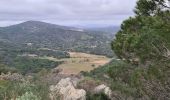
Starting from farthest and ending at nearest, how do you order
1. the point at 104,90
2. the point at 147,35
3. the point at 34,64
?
1. the point at 34,64
2. the point at 104,90
3. the point at 147,35

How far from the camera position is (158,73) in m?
13.8

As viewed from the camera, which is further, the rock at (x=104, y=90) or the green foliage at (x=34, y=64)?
the green foliage at (x=34, y=64)

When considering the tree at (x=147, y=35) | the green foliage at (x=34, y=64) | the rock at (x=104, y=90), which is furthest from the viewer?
the green foliage at (x=34, y=64)

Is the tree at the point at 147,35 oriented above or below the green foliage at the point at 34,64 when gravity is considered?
above

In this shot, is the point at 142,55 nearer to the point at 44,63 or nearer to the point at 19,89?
the point at 19,89

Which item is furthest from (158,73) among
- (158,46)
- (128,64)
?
(128,64)

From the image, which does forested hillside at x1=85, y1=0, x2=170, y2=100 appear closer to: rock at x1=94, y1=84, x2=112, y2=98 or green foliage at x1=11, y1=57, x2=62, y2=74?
rock at x1=94, y1=84, x2=112, y2=98

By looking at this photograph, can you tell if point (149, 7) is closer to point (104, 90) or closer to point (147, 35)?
point (147, 35)

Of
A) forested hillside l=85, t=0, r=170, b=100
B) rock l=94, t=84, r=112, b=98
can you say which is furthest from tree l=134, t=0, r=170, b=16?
rock l=94, t=84, r=112, b=98

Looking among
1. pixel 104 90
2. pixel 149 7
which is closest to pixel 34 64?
pixel 104 90

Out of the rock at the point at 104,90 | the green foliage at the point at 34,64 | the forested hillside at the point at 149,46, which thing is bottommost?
the green foliage at the point at 34,64

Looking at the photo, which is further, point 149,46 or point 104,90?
point 104,90

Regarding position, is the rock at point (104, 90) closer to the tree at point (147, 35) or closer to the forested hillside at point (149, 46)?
the forested hillside at point (149, 46)

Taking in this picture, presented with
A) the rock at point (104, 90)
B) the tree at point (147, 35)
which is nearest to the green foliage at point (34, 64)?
the rock at point (104, 90)
